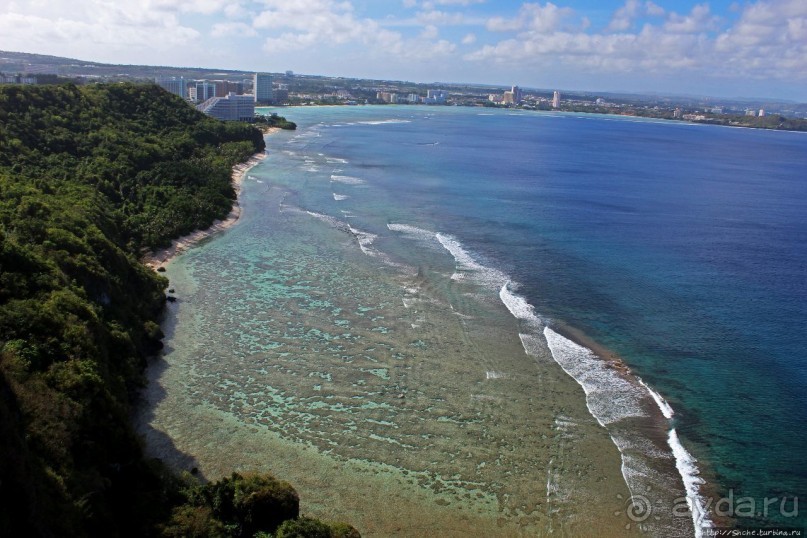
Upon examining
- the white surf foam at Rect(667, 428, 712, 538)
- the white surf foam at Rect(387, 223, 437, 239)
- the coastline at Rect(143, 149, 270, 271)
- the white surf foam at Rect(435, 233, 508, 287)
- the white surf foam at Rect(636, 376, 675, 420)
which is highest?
the white surf foam at Rect(387, 223, 437, 239)

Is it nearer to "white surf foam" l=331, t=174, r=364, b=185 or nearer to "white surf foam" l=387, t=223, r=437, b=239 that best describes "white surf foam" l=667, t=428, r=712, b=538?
"white surf foam" l=387, t=223, r=437, b=239

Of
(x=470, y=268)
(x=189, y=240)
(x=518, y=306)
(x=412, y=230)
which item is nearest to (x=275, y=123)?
(x=412, y=230)

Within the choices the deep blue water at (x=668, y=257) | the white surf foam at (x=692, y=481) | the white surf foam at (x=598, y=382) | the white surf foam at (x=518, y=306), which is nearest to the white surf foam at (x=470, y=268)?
the deep blue water at (x=668, y=257)

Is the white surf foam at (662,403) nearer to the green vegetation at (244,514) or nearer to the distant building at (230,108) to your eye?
the green vegetation at (244,514)

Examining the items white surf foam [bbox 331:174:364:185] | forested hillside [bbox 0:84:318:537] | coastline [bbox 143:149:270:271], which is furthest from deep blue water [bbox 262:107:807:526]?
forested hillside [bbox 0:84:318:537]

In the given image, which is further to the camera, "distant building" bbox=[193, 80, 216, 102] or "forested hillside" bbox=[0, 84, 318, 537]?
"distant building" bbox=[193, 80, 216, 102]

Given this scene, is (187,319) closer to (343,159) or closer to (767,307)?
(767,307)

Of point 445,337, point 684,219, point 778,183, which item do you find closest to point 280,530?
point 445,337
